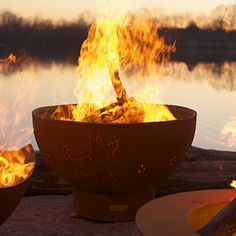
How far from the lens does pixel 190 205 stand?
2.83 metres

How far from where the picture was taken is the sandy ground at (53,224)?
156 inches

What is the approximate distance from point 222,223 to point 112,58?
2.23m

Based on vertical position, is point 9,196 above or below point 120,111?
below

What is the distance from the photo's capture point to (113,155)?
12.4ft

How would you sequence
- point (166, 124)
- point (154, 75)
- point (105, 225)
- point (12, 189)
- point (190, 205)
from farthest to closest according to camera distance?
point (154, 75), point (105, 225), point (166, 124), point (12, 189), point (190, 205)

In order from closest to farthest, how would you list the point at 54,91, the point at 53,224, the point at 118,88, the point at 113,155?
the point at 113,155
the point at 53,224
the point at 118,88
the point at 54,91

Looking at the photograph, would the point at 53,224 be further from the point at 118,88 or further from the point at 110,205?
the point at 118,88

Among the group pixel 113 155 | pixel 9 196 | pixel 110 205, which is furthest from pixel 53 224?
pixel 9 196

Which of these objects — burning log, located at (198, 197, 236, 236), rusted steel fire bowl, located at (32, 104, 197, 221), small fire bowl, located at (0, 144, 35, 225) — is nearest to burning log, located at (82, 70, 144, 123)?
rusted steel fire bowl, located at (32, 104, 197, 221)

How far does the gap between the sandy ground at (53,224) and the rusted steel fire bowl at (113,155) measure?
132mm

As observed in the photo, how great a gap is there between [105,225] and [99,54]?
1.31 meters

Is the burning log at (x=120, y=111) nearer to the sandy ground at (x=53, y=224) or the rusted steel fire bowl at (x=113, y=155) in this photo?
the rusted steel fire bowl at (x=113, y=155)

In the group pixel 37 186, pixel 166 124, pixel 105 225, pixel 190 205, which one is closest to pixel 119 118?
pixel 166 124

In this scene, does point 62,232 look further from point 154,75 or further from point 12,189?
point 154,75
